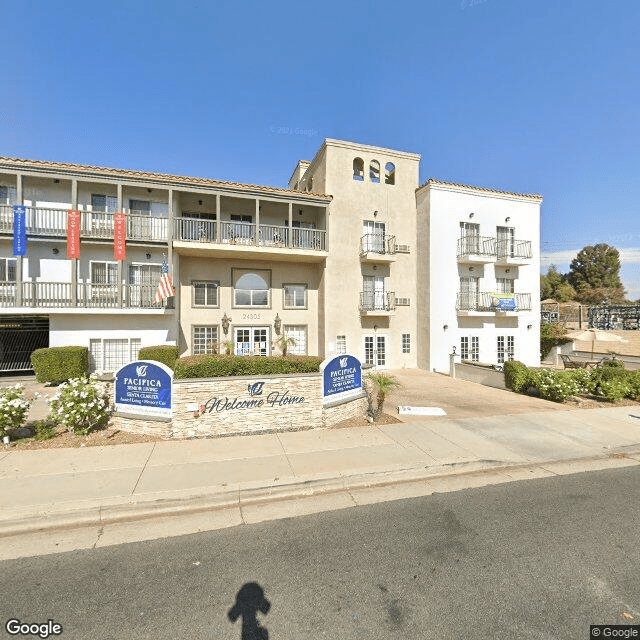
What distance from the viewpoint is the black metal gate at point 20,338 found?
15.7 metres

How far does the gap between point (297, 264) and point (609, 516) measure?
1659 centimetres

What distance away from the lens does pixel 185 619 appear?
2.91 m

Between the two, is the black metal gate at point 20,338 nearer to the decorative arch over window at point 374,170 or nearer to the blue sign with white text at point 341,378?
the blue sign with white text at point 341,378

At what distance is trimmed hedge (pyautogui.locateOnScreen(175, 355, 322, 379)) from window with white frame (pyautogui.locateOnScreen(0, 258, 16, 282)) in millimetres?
12369

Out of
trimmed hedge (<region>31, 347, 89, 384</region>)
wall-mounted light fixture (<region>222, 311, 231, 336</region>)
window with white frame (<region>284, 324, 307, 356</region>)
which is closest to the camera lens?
trimmed hedge (<region>31, 347, 89, 384</region>)

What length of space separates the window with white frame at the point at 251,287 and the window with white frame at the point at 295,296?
1027mm

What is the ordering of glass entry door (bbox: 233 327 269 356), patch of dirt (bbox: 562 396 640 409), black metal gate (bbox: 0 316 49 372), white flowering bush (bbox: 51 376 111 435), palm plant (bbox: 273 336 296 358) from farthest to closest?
1. palm plant (bbox: 273 336 296 358)
2. glass entry door (bbox: 233 327 269 356)
3. black metal gate (bbox: 0 316 49 372)
4. patch of dirt (bbox: 562 396 640 409)
5. white flowering bush (bbox: 51 376 111 435)

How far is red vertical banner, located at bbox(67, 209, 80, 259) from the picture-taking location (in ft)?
45.9

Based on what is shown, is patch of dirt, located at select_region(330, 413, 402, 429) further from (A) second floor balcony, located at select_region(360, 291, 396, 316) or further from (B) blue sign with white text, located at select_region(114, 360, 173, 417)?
(A) second floor balcony, located at select_region(360, 291, 396, 316)

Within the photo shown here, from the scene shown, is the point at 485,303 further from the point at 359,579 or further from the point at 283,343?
the point at 359,579

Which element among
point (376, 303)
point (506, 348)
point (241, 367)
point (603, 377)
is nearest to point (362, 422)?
point (241, 367)

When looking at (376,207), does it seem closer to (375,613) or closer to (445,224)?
(445,224)

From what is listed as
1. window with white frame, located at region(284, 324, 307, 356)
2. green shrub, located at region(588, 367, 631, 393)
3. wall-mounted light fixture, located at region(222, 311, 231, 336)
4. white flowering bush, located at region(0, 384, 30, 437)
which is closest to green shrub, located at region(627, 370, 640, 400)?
green shrub, located at region(588, 367, 631, 393)

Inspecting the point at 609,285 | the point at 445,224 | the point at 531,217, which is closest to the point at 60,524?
the point at 445,224
